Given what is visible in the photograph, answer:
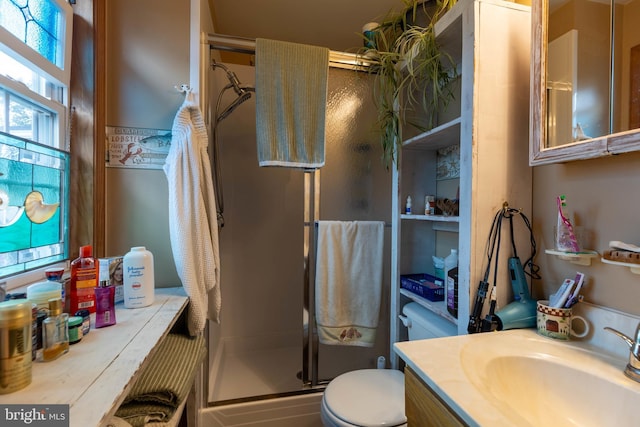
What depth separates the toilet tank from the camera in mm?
1176

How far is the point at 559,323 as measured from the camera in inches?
32.8

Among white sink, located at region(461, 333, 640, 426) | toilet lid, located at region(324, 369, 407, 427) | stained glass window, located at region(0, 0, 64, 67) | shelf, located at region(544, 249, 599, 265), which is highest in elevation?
stained glass window, located at region(0, 0, 64, 67)

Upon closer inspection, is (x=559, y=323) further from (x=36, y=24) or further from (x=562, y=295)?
(x=36, y=24)

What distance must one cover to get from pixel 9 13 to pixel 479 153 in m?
1.59

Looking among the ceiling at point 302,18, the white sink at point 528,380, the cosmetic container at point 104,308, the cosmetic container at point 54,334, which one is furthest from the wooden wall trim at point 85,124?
the white sink at point 528,380

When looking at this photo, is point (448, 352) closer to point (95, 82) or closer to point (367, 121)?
point (367, 121)

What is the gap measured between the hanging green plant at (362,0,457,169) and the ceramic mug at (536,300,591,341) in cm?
84

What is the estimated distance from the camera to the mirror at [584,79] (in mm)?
720

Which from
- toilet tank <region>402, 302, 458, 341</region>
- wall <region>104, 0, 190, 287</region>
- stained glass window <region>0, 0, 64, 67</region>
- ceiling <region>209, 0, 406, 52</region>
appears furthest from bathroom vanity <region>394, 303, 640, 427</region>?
ceiling <region>209, 0, 406, 52</region>

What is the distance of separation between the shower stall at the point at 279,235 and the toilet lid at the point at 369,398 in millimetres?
431

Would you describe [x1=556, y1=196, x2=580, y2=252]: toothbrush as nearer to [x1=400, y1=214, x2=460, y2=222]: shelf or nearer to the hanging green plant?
[x1=400, y1=214, x2=460, y2=222]: shelf

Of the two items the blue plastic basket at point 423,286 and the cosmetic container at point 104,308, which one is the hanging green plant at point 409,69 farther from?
the cosmetic container at point 104,308

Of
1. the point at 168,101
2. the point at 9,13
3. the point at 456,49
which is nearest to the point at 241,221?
the point at 168,101

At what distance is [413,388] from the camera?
29.1 inches
